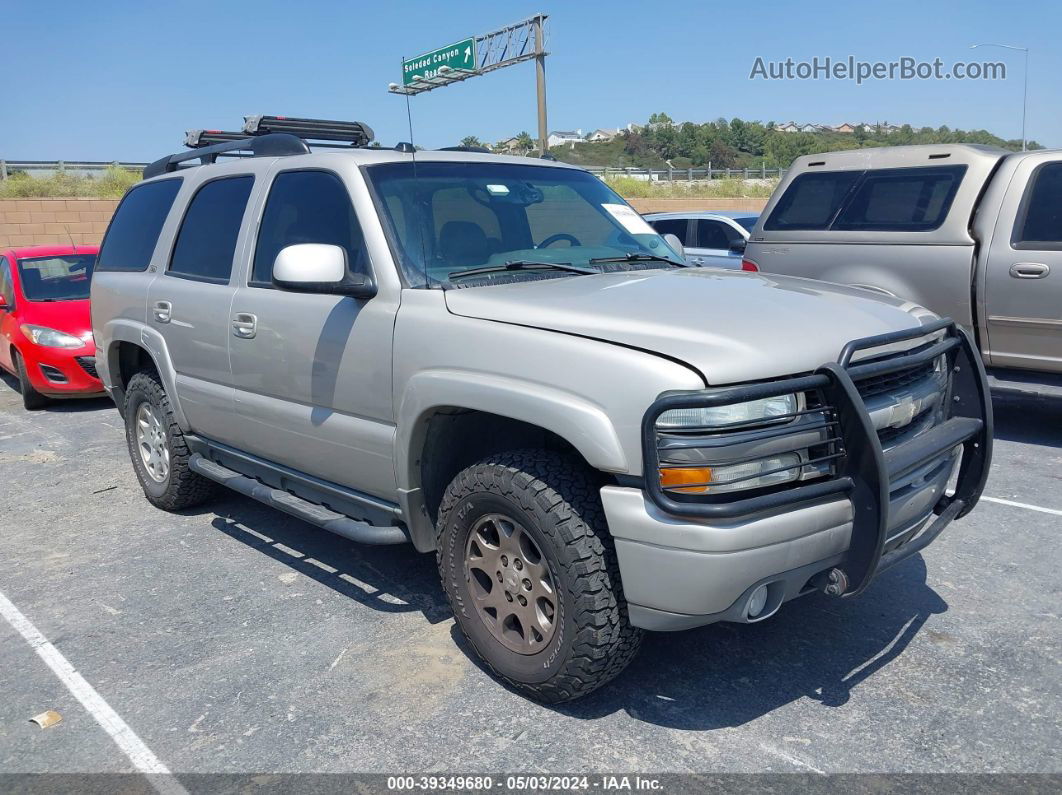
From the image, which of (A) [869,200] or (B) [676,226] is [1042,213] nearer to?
(A) [869,200]

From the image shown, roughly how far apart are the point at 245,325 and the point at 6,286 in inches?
263

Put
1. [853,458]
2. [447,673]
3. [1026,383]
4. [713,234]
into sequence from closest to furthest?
1. [853,458]
2. [447,673]
3. [1026,383]
4. [713,234]

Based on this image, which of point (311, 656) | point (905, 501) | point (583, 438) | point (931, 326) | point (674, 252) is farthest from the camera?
point (674, 252)

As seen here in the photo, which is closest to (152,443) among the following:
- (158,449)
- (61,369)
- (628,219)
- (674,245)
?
(158,449)

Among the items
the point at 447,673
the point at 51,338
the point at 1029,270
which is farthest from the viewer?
the point at 51,338

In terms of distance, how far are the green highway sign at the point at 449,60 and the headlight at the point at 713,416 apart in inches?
833

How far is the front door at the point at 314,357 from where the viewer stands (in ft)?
11.8

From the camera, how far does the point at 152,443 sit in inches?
217

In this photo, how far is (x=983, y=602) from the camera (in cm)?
392

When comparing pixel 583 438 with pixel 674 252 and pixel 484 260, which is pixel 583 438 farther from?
pixel 674 252

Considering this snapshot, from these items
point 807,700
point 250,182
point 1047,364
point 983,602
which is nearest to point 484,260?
point 250,182

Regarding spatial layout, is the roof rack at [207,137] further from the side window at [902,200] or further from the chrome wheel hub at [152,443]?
the side window at [902,200]

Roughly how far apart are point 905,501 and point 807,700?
30.4 inches

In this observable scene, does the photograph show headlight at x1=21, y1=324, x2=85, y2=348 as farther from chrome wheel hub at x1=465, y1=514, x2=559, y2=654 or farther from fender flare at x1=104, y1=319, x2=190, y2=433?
chrome wheel hub at x1=465, y1=514, x2=559, y2=654
